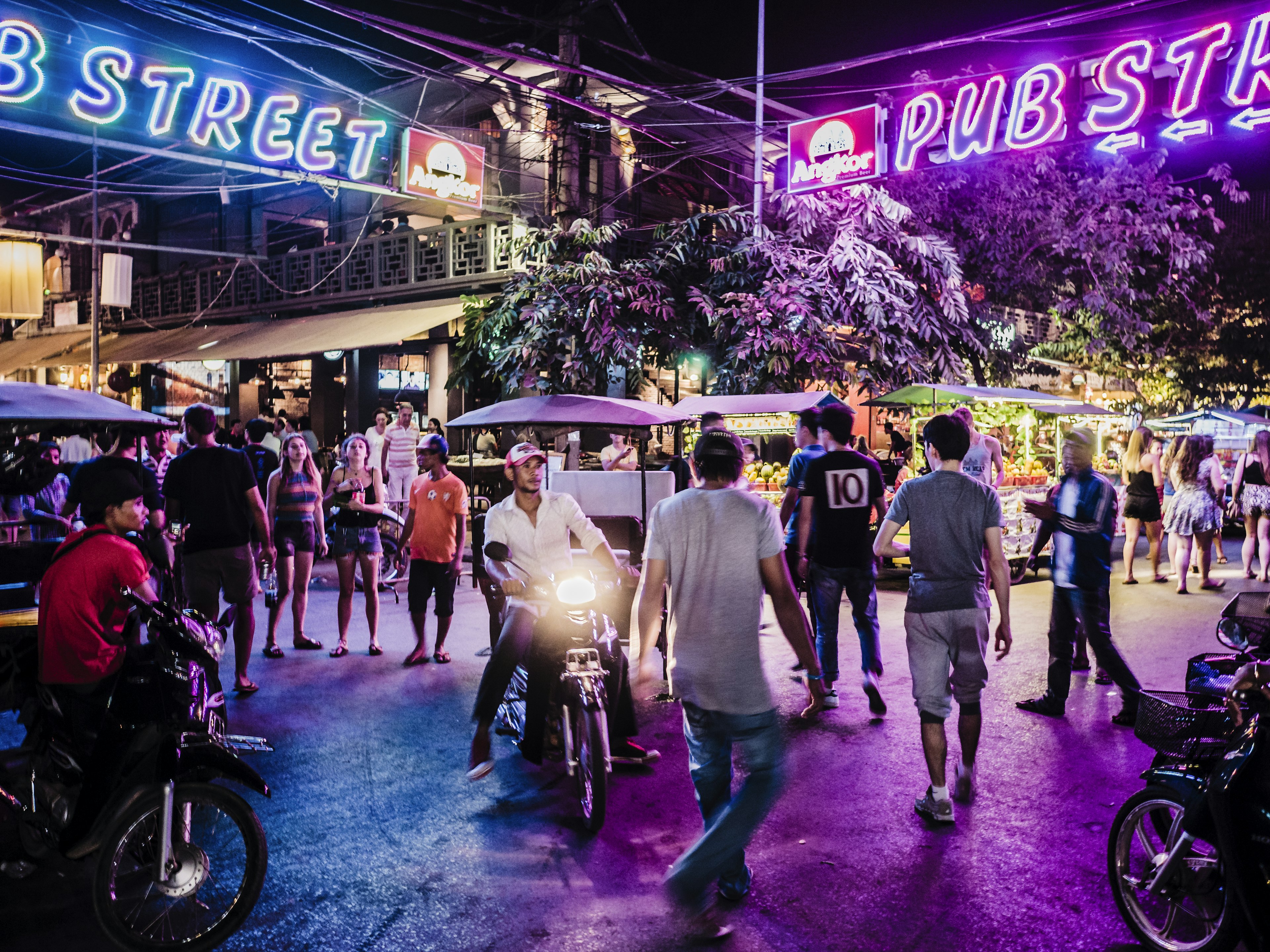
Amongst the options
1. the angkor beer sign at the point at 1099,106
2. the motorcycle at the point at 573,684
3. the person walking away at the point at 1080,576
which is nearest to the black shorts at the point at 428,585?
the motorcycle at the point at 573,684

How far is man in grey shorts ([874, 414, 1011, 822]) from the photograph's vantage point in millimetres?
4641

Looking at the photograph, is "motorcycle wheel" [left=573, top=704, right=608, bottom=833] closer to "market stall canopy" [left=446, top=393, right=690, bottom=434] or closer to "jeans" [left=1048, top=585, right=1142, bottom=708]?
"jeans" [left=1048, top=585, right=1142, bottom=708]

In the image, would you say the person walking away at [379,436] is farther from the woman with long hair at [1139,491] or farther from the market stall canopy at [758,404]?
the woman with long hair at [1139,491]

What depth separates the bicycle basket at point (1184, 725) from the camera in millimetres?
3322

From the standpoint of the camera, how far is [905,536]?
12016 mm

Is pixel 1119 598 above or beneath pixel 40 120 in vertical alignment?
beneath

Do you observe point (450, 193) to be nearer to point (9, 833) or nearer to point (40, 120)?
point (40, 120)

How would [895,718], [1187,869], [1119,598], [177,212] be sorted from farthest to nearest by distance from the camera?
1. [177,212]
2. [1119,598]
3. [895,718]
4. [1187,869]

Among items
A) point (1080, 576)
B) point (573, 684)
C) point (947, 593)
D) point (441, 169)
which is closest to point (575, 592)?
point (573, 684)

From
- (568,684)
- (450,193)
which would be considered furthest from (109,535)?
(450,193)

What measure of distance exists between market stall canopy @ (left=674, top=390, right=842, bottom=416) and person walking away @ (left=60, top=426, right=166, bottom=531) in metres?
6.75

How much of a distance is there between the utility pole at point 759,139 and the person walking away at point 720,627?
Result: 13134 millimetres

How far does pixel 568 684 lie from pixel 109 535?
2.14 meters

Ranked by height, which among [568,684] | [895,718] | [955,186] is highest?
[955,186]
